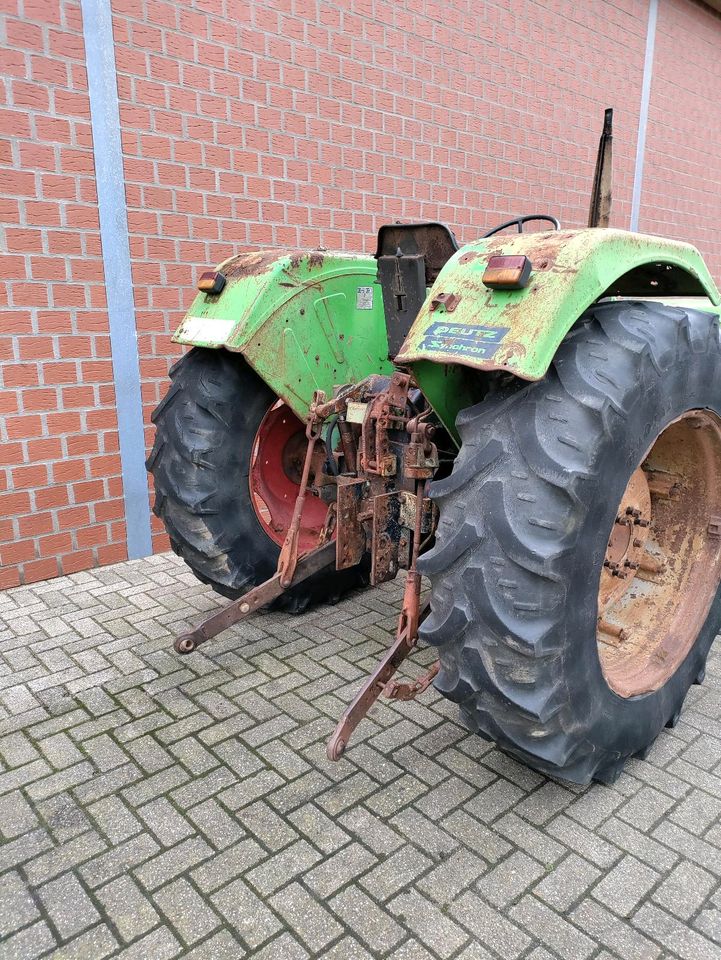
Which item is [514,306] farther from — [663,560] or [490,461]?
[663,560]

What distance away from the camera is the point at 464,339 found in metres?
1.79

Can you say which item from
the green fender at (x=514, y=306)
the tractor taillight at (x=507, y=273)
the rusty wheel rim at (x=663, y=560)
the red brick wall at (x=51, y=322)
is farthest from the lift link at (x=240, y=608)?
the red brick wall at (x=51, y=322)

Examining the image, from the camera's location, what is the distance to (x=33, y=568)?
3750 mm

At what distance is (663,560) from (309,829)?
1.53 metres

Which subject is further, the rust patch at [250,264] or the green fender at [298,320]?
the rust patch at [250,264]

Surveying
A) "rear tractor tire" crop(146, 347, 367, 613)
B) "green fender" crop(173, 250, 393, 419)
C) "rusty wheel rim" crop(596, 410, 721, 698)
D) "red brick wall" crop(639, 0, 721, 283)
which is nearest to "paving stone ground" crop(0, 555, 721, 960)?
"rusty wheel rim" crop(596, 410, 721, 698)

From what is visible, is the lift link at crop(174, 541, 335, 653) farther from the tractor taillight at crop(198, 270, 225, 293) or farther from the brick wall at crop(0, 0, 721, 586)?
the brick wall at crop(0, 0, 721, 586)

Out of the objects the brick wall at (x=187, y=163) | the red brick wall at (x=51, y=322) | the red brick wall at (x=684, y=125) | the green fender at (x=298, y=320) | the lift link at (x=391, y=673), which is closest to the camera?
the lift link at (x=391, y=673)

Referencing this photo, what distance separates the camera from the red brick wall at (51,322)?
3338mm

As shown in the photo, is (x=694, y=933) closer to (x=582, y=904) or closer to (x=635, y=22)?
(x=582, y=904)

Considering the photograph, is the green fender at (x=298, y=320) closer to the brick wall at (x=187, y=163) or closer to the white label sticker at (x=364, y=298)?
the white label sticker at (x=364, y=298)

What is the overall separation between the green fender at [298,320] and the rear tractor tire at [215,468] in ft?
0.59

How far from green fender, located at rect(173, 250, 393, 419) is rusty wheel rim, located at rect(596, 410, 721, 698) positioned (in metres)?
1.27

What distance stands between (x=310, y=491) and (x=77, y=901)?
5.20 ft
